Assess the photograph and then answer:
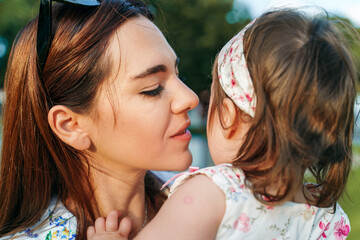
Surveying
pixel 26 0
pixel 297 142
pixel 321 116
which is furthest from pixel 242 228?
pixel 26 0

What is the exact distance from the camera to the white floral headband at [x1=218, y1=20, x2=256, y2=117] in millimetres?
1810

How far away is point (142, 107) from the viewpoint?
7.21ft

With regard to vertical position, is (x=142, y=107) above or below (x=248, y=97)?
below

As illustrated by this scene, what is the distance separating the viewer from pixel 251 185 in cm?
173

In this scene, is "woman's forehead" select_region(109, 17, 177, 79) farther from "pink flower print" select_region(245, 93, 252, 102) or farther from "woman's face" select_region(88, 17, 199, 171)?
"pink flower print" select_region(245, 93, 252, 102)

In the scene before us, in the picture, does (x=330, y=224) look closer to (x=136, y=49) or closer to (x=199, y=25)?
(x=136, y=49)

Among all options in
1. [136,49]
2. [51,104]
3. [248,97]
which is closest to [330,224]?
[248,97]

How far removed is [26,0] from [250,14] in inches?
302

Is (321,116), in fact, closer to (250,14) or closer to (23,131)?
(23,131)

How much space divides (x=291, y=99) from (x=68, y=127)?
1.27 metres

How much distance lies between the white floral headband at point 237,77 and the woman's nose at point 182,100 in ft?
1.06

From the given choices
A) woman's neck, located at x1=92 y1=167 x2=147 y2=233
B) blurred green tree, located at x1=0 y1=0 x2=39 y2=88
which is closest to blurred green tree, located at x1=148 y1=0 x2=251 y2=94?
blurred green tree, located at x1=0 y1=0 x2=39 y2=88

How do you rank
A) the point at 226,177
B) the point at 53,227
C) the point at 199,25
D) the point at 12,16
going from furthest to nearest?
1. the point at 199,25
2. the point at 12,16
3. the point at 53,227
4. the point at 226,177

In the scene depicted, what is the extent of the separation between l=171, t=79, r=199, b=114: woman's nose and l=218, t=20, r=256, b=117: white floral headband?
32 centimetres
